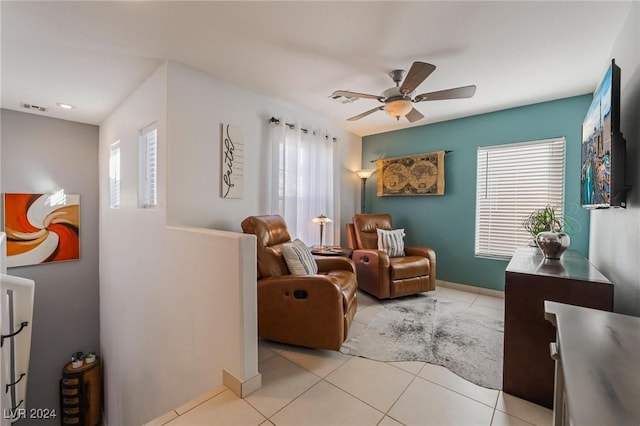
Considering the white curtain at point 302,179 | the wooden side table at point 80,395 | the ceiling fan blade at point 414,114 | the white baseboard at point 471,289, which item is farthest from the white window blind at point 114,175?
the white baseboard at point 471,289

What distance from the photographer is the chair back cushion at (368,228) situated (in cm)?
393

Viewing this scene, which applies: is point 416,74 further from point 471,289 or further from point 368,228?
point 471,289

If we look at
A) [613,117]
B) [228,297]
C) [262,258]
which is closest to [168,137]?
[262,258]

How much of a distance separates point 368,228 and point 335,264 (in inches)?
51.5

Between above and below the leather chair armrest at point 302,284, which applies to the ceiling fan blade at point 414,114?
above

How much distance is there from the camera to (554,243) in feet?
6.39

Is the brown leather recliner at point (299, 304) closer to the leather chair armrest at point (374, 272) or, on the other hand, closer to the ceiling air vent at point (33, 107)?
the leather chair armrest at point (374, 272)

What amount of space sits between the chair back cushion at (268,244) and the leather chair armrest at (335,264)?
48 cm

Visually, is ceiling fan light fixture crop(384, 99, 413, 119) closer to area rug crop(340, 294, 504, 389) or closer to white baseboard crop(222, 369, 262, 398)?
area rug crop(340, 294, 504, 389)

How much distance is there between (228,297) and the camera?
67.4 inches

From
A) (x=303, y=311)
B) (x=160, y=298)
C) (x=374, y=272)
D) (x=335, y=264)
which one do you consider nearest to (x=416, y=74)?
(x=335, y=264)

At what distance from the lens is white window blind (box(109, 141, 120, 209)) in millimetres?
3445

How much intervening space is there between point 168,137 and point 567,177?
4.27m

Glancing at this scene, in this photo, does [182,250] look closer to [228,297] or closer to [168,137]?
[228,297]
